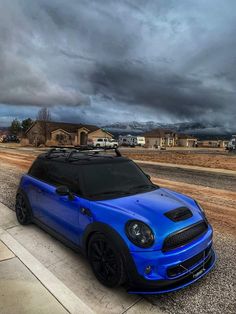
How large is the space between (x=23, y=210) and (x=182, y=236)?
3785 mm

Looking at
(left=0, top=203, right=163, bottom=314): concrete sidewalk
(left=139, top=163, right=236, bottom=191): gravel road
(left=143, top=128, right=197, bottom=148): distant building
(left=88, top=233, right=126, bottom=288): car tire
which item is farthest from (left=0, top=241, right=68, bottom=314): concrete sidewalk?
(left=143, top=128, right=197, bottom=148): distant building

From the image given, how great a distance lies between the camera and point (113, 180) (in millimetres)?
4754

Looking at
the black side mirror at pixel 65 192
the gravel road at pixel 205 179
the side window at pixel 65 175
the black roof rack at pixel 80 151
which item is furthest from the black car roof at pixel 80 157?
the gravel road at pixel 205 179

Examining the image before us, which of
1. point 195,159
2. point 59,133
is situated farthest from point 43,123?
point 195,159

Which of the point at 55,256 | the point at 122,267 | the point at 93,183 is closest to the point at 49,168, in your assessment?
the point at 93,183

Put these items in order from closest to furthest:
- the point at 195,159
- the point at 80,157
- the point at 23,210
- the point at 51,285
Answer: the point at 51,285 < the point at 80,157 < the point at 23,210 < the point at 195,159

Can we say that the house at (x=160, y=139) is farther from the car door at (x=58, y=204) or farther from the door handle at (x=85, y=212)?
the door handle at (x=85, y=212)

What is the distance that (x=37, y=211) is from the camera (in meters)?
5.50

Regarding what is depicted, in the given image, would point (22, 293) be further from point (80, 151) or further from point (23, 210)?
point (80, 151)

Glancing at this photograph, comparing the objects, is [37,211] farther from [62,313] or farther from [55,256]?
[62,313]

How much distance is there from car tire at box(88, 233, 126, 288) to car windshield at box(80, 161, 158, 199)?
72 centimetres

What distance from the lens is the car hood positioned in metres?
3.49

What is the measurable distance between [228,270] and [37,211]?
354 centimetres

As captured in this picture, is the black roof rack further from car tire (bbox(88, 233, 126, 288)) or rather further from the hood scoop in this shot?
the hood scoop
